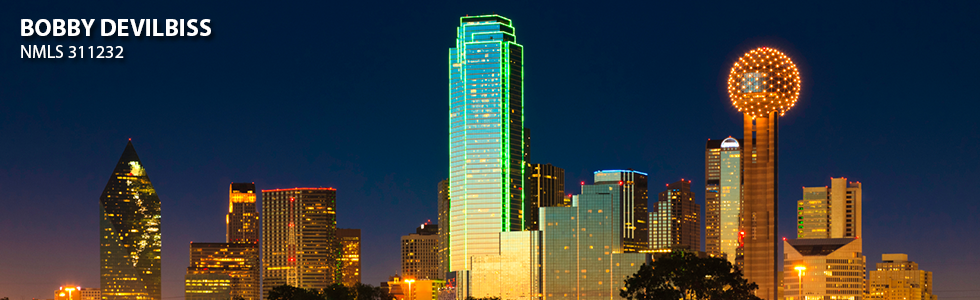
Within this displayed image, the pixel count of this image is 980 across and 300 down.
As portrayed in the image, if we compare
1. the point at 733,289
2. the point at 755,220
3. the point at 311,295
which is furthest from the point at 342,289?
the point at 733,289

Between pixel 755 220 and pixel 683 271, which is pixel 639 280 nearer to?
pixel 683 271

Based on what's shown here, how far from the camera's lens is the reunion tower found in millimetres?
180000

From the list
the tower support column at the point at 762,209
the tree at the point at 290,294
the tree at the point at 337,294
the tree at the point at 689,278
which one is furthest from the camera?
the tower support column at the point at 762,209

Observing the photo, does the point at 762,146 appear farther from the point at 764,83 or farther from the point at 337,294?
the point at 337,294

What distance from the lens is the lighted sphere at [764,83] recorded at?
184 metres

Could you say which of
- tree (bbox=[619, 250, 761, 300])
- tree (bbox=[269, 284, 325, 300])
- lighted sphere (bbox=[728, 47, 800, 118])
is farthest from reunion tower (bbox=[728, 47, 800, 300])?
tree (bbox=[619, 250, 761, 300])

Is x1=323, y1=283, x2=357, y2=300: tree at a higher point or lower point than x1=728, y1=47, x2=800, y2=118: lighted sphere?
lower

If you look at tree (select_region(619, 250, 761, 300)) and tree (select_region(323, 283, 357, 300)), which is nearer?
tree (select_region(619, 250, 761, 300))

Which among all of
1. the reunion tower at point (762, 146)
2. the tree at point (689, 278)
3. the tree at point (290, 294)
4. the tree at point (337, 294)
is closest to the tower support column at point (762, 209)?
the reunion tower at point (762, 146)

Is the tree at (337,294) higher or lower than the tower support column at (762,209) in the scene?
lower

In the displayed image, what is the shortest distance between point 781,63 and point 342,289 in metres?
75.5

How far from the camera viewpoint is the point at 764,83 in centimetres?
18500

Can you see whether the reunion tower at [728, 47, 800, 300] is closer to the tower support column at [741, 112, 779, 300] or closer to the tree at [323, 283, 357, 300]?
the tower support column at [741, 112, 779, 300]

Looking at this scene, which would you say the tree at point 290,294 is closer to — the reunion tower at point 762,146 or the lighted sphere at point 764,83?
the reunion tower at point 762,146
